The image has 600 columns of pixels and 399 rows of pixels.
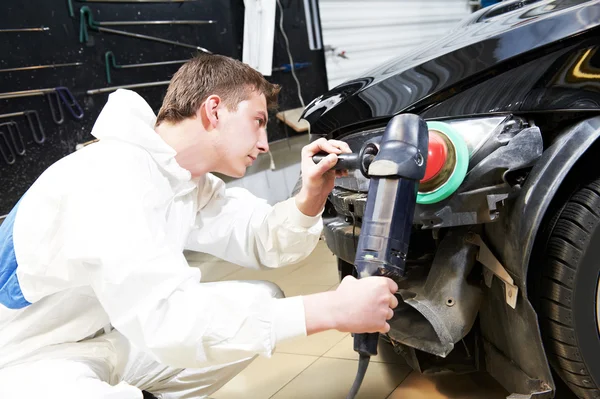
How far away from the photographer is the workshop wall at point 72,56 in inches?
137

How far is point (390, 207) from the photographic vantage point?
4.09ft

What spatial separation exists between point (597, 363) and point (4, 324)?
1402 millimetres

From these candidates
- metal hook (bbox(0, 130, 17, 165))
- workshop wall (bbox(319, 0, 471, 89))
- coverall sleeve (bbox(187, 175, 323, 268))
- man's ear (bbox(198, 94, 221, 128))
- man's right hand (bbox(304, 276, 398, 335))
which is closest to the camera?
man's right hand (bbox(304, 276, 398, 335))

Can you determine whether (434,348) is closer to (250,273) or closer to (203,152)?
(203,152)

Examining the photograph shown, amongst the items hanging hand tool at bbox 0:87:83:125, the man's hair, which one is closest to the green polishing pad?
the man's hair

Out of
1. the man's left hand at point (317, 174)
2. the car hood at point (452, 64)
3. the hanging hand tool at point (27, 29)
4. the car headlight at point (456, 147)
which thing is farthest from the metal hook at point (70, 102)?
the car headlight at point (456, 147)

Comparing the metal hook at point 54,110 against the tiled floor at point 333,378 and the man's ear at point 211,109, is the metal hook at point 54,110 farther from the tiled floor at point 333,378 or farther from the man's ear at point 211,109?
the man's ear at point 211,109

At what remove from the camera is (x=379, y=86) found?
5.69ft

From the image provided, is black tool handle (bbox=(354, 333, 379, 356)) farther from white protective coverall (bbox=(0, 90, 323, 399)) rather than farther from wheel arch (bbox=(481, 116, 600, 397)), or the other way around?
wheel arch (bbox=(481, 116, 600, 397))

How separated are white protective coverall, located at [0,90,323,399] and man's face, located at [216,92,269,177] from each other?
4.8 inches

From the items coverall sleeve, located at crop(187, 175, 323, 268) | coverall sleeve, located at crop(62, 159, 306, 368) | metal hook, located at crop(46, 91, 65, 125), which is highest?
coverall sleeve, located at crop(62, 159, 306, 368)

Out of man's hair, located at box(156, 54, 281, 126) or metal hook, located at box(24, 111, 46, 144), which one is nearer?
man's hair, located at box(156, 54, 281, 126)

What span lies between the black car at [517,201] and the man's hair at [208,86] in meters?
0.41

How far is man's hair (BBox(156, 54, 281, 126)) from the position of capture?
1.69 m
